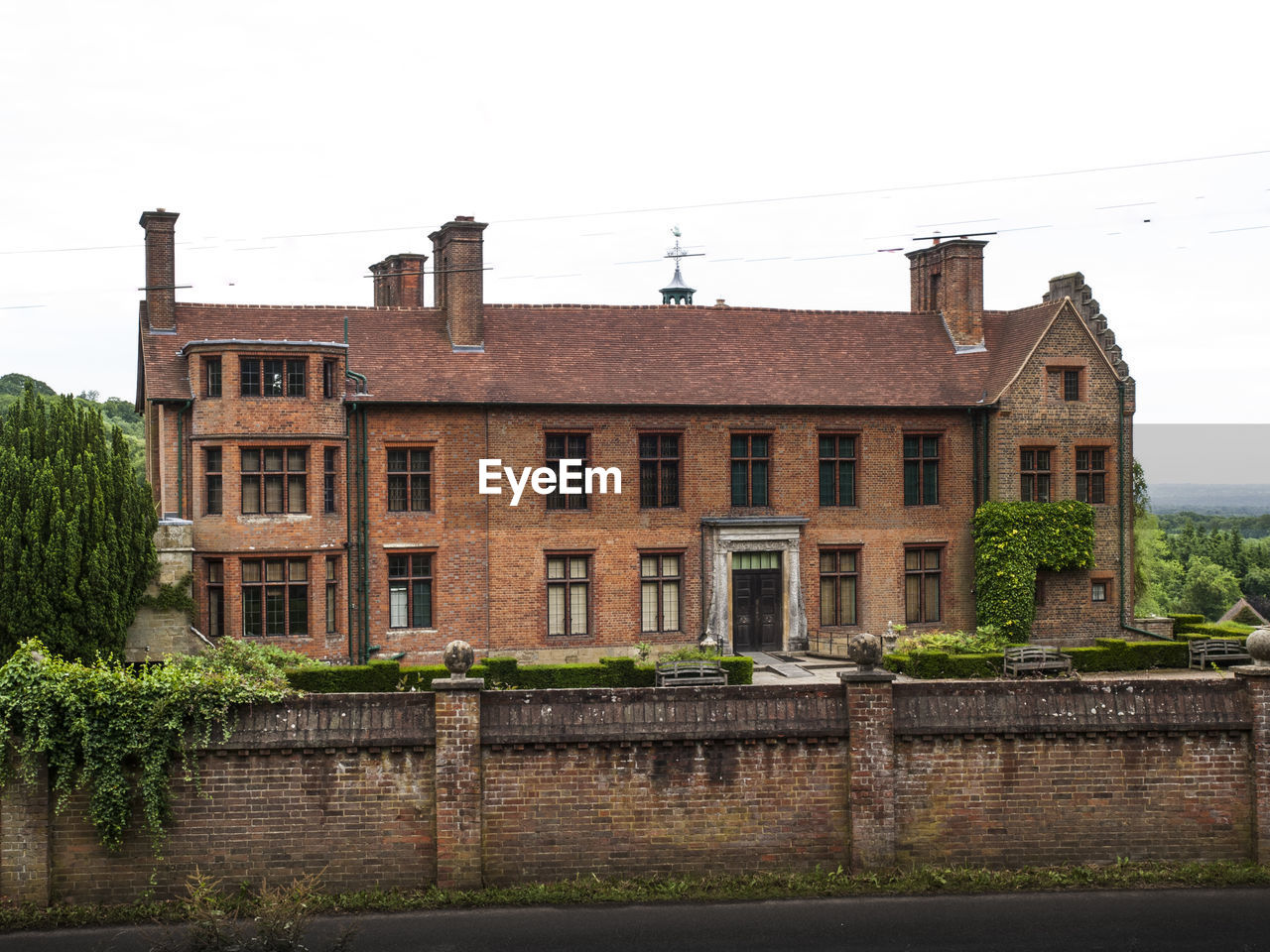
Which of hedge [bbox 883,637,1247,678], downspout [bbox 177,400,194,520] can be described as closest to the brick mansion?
downspout [bbox 177,400,194,520]

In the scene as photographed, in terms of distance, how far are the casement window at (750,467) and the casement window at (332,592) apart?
10.4 metres

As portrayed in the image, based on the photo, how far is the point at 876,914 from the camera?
53.6 feet

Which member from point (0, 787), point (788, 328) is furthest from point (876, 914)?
point (788, 328)

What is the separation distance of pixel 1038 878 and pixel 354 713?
918 cm

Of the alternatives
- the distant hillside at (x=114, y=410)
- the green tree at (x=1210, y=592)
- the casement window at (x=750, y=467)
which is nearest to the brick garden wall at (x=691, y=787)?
the casement window at (x=750, y=467)

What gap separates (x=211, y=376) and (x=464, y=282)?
283 inches

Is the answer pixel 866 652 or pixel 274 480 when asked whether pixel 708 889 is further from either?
pixel 274 480

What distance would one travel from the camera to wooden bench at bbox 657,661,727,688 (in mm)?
26094

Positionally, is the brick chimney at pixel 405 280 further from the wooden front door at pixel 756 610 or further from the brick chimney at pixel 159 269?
the wooden front door at pixel 756 610

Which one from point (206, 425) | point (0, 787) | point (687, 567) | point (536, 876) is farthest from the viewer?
point (687, 567)

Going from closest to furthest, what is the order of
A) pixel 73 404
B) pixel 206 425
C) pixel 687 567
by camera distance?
pixel 73 404 → pixel 206 425 → pixel 687 567

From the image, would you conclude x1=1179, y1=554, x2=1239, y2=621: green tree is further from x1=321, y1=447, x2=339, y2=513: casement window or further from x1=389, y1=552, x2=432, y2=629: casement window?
x1=321, y1=447, x2=339, y2=513: casement window

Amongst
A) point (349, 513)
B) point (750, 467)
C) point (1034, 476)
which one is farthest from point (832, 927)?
point (1034, 476)

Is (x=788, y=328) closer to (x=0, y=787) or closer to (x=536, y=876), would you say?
(x=536, y=876)
